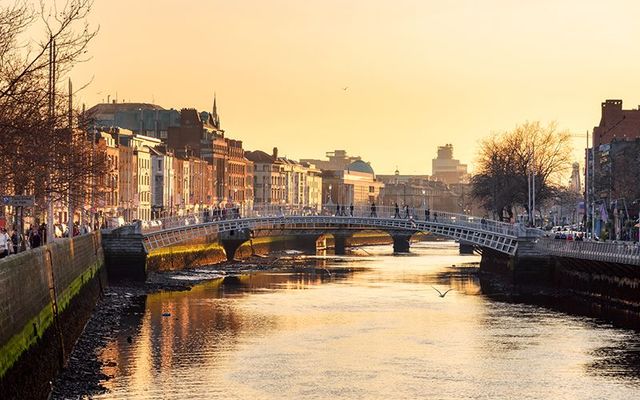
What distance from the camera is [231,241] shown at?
125375 mm

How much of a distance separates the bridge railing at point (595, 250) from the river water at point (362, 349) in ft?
9.55

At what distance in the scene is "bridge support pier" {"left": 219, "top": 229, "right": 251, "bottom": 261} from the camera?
125 m

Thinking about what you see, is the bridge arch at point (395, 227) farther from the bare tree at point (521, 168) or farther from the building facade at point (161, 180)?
the building facade at point (161, 180)

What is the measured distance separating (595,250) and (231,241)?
55938 mm

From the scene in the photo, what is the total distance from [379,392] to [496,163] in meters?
82.4

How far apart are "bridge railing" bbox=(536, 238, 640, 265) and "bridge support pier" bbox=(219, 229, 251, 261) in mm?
40126

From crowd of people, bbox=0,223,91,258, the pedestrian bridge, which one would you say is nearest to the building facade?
the pedestrian bridge

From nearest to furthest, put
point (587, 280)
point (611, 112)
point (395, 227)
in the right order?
point (587, 280) < point (395, 227) < point (611, 112)

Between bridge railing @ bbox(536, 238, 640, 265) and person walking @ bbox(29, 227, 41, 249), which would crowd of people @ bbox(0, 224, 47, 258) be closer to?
person walking @ bbox(29, 227, 41, 249)

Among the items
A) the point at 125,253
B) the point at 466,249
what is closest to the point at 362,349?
the point at 125,253

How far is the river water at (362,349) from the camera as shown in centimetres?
4341

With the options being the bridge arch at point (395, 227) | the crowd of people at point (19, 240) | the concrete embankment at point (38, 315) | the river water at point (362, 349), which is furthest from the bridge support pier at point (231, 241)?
the concrete embankment at point (38, 315)

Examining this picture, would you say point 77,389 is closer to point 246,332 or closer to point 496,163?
point 246,332

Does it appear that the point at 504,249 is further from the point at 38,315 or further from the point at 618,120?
the point at 618,120
